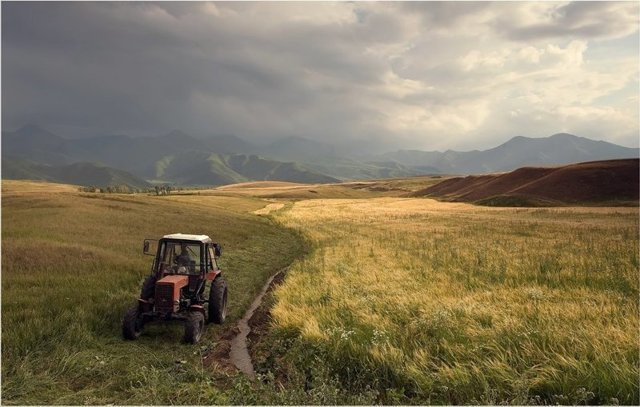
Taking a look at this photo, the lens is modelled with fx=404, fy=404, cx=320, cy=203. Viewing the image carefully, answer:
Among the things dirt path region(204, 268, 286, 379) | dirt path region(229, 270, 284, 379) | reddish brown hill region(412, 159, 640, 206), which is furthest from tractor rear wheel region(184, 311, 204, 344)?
reddish brown hill region(412, 159, 640, 206)

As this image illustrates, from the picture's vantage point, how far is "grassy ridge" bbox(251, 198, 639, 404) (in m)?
7.22

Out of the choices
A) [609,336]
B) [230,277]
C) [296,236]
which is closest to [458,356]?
[609,336]

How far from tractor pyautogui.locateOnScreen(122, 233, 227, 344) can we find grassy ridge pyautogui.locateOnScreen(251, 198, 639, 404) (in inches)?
84.9

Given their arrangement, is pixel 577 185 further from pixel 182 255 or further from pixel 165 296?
pixel 165 296

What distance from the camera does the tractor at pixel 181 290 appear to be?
37.0 feet

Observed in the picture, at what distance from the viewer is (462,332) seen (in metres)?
9.19

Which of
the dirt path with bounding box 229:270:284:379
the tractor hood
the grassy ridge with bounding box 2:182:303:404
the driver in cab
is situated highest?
the driver in cab

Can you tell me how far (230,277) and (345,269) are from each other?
5.75 meters

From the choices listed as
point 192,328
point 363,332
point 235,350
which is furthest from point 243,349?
point 363,332

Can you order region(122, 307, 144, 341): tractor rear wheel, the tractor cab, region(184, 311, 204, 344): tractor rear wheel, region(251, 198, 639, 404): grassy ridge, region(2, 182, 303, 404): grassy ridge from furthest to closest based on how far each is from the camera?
the tractor cab, region(184, 311, 204, 344): tractor rear wheel, region(122, 307, 144, 341): tractor rear wheel, region(2, 182, 303, 404): grassy ridge, region(251, 198, 639, 404): grassy ridge

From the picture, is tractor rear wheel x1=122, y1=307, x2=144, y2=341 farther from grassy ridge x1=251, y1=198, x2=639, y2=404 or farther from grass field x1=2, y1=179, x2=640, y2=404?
grassy ridge x1=251, y1=198, x2=639, y2=404

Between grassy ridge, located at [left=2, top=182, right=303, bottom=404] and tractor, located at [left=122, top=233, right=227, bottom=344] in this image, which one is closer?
grassy ridge, located at [left=2, top=182, right=303, bottom=404]

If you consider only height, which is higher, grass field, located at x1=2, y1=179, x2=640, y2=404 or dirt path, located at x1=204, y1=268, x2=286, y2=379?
grass field, located at x1=2, y1=179, x2=640, y2=404

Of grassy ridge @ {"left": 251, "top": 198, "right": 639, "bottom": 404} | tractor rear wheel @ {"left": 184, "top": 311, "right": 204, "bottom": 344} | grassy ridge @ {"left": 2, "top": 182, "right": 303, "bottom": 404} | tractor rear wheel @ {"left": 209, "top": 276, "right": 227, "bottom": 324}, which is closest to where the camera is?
grassy ridge @ {"left": 251, "top": 198, "right": 639, "bottom": 404}
